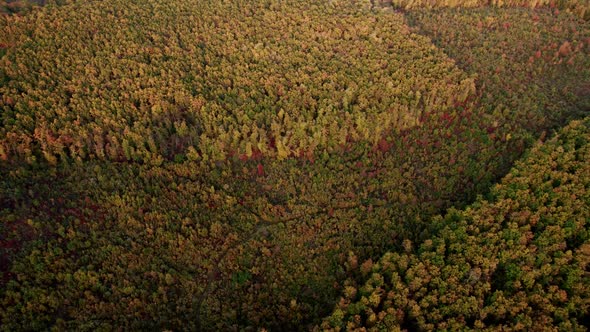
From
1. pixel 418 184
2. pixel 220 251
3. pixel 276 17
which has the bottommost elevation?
pixel 220 251

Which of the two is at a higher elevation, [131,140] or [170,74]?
[170,74]

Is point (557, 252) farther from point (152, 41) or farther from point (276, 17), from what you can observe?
point (152, 41)

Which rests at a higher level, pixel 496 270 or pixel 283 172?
pixel 496 270

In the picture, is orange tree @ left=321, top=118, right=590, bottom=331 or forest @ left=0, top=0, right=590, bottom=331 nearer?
orange tree @ left=321, top=118, right=590, bottom=331

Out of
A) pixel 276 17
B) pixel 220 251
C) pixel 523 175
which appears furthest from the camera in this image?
pixel 276 17

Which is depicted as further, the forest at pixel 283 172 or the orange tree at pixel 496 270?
the forest at pixel 283 172

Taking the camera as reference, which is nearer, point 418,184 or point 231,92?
point 418,184

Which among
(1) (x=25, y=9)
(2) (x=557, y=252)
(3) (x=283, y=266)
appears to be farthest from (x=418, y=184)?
(1) (x=25, y=9)

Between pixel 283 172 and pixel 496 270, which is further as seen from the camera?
pixel 283 172
